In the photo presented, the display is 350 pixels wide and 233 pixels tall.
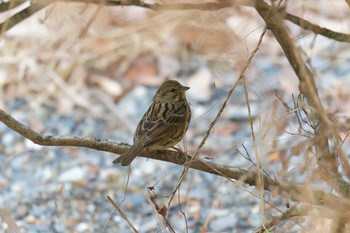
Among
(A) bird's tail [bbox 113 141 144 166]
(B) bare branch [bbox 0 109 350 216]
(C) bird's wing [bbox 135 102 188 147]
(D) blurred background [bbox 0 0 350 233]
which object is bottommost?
(B) bare branch [bbox 0 109 350 216]

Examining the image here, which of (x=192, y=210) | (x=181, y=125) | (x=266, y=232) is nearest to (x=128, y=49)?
(x=192, y=210)

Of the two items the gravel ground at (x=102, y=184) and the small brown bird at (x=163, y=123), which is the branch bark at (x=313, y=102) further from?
the gravel ground at (x=102, y=184)

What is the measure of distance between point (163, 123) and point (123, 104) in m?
2.60

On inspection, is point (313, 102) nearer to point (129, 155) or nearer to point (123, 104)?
point (129, 155)

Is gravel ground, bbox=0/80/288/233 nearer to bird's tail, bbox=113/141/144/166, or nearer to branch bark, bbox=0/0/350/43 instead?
bird's tail, bbox=113/141/144/166

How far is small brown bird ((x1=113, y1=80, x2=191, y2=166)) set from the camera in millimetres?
3634

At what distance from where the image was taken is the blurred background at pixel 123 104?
5.06 m

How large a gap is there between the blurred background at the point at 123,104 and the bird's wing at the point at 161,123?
21.8 inches

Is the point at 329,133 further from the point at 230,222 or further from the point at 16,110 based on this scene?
the point at 16,110

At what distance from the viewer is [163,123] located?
3965 mm

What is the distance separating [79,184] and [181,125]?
179cm

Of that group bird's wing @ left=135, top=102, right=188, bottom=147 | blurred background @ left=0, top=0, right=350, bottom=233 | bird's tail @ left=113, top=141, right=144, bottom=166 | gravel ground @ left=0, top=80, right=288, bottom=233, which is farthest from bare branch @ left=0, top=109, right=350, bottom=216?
gravel ground @ left=0, top=80, right=288, bottom=233

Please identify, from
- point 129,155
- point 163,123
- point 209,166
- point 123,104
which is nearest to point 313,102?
point 209,166

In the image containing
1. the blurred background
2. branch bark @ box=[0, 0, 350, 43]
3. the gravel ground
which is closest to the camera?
branch bark @ box=[0, 0, 350, 43]
